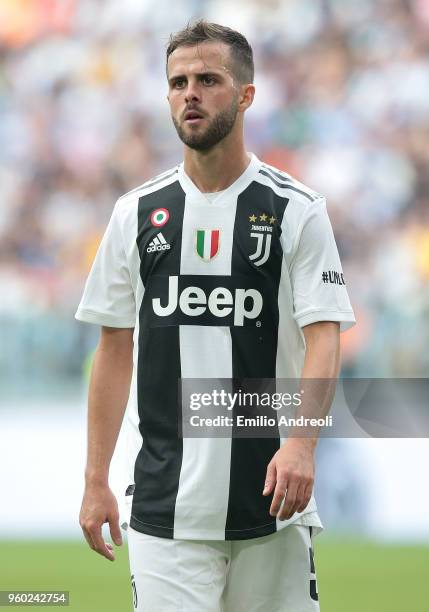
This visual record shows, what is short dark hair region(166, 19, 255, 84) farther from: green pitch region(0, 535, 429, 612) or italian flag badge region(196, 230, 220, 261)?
green pitch region(0, 535, 429, 612)

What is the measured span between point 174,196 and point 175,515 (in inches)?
29.8

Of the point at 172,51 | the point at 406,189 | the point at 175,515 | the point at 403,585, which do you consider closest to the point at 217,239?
the point at 172,51

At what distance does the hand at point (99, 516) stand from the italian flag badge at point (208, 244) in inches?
23.3

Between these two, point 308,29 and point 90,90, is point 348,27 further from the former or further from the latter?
point 90,90

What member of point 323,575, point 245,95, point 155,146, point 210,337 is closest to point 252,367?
point 210,337

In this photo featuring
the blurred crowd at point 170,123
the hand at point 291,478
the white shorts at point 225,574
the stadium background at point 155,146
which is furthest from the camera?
the blurred crowd at point 170,123

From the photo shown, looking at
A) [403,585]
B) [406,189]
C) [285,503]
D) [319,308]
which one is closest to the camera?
[285,503]

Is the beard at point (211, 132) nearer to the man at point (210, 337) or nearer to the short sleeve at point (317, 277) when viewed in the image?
the man at point (210, 337)

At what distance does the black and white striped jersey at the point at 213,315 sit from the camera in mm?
2561

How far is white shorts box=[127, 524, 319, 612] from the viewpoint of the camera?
8.20 ft

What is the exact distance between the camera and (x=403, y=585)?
190 inches

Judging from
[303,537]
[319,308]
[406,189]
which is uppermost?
[406,189]

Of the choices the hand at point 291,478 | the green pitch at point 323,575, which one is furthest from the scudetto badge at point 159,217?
the green pitch at point 323,575

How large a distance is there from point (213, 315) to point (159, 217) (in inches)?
10.9
